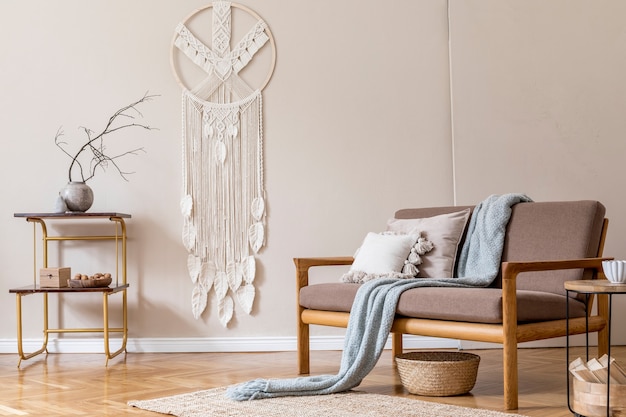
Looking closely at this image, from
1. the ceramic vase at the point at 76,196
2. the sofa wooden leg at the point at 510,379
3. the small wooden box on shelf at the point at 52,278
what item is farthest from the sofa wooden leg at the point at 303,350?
the ceramic vase at the point at 76,196

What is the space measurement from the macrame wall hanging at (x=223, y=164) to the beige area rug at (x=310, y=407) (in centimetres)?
159

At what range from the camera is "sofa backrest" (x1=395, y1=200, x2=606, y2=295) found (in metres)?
3.65

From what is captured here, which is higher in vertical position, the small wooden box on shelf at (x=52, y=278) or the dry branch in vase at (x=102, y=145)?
the dry branch in vase at (x=102, y=145)

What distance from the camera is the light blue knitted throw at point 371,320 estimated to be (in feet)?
11.3

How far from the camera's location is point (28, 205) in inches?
202

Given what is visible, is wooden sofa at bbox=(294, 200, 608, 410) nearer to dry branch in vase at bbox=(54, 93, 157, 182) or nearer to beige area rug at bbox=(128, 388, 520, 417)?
beige area rug at bbox=(128, 388, 520, 417)

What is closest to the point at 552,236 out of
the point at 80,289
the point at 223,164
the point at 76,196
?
the point at 223,164

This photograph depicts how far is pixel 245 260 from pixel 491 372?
1.71 metres

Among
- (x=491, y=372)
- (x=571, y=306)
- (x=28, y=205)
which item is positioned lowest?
(x=491, y=372)

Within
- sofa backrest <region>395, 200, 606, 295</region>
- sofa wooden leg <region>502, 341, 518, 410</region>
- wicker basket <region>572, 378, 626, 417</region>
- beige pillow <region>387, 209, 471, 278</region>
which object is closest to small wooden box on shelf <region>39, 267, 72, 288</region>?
beige pillow <region>387, 209, 471, 278</region>

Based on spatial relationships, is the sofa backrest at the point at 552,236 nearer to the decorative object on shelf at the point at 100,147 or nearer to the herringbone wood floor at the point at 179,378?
the herringbone wood floor at the point at 179,378

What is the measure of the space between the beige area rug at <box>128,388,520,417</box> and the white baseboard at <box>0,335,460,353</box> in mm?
1510

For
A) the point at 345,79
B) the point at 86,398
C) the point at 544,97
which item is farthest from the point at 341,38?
the point at 86,398

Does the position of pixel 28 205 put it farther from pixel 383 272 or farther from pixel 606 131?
pixel 606 131
